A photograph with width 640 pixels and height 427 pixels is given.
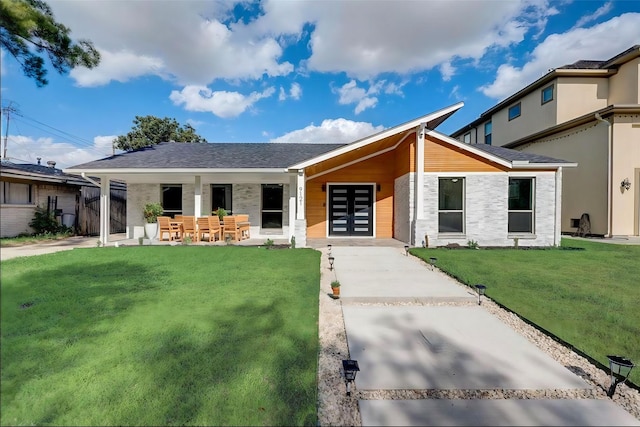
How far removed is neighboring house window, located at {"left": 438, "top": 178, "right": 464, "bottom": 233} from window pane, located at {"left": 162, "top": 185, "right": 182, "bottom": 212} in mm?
10383

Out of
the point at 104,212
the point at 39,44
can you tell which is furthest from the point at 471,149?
the point at 104,212

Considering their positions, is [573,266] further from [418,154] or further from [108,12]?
[108,12]

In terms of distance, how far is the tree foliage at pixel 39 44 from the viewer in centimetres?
209

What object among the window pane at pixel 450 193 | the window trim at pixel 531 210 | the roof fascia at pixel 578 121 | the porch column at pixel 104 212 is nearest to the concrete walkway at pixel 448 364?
the window pane at pixel 450 193

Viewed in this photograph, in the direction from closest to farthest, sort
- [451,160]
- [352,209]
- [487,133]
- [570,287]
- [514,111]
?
1. [570,287]
2. [451,160]
3. [352,209]
4. [514,111]
5. [487,133]

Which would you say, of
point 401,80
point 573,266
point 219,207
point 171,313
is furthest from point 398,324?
point 401,80

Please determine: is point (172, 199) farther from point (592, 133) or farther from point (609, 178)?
point (592, 133)

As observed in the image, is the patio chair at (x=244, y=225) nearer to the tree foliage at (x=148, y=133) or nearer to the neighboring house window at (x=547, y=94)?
the neighboring house window at (x=547, y=94)

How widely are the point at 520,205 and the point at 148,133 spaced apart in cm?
3913

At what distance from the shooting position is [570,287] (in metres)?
5.27

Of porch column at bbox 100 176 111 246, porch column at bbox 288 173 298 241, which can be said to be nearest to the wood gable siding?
porch column at bbox 288 173 298 241

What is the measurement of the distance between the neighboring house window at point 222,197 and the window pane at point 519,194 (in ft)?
35.0

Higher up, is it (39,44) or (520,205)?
(39,44)

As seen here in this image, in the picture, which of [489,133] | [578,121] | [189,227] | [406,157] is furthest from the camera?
[489,133]
